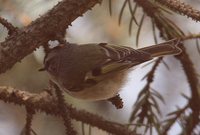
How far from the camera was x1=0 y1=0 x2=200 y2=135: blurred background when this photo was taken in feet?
4.09

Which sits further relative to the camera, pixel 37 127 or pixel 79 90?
pixel 37 127

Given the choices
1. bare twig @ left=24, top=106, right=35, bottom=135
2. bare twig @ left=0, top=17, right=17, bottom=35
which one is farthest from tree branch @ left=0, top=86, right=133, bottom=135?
bare twig @ left=0, top=17, right=17, bottom=35

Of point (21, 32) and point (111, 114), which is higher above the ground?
point (21, 32)

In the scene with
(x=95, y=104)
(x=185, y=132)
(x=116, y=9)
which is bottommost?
(x=185, y=132)

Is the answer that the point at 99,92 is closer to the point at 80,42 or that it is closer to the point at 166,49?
the point at 166,49

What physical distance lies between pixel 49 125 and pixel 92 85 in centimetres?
47

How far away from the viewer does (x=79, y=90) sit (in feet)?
3.71

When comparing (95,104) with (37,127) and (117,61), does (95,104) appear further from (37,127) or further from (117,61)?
(117,61)

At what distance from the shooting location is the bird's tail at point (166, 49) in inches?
43.7

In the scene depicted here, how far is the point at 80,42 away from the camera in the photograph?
1.62 metres

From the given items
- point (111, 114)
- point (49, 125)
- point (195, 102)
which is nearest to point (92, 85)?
point (195, 102)

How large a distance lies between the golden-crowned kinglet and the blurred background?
0.24 ft

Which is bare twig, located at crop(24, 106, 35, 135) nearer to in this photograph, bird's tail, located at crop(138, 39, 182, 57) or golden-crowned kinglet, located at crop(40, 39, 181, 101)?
golden-crowned kinglet, located at crop(40, 39, 181, 101)

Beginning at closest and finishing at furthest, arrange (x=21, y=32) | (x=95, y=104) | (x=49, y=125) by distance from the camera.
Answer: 1. (x=21, y=32)
2. (x=49, y=125)
3. (x=95, y=104)
